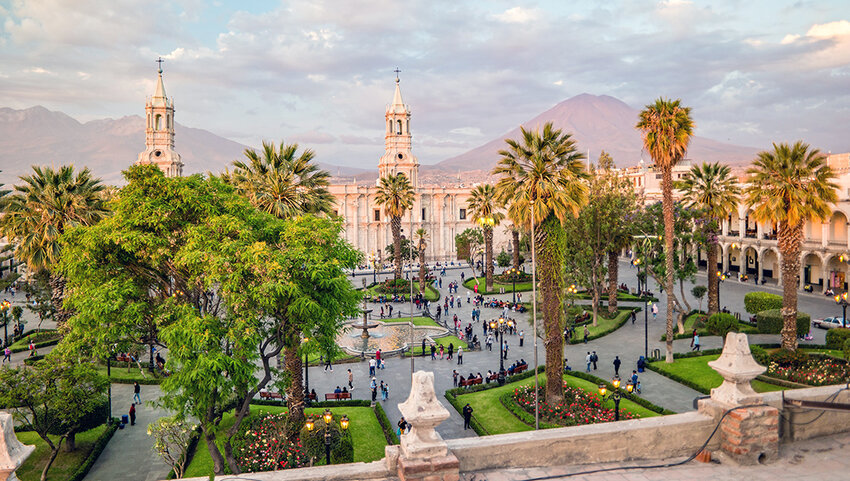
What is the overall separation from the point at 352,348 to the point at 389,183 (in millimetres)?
21726

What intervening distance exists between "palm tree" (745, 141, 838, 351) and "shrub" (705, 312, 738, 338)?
4.32m

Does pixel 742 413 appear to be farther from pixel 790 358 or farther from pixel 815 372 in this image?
pixel 790 358

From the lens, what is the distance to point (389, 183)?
53375mm

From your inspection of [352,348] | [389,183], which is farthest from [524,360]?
[389,183]

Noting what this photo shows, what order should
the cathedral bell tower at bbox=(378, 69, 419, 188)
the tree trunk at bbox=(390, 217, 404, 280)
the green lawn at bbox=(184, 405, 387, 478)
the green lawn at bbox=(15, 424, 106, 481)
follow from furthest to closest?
the cathedral bell tower at bbox=(378, 69, 419, 188) → the tree trunk at bbox=(390, 217, 404, 280) → the green lawn at bbox=(184, 405, 387, 478) → the green lawn at bbox=(15, 424, 106, 481)

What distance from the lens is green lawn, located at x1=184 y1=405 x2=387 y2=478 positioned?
1897cm

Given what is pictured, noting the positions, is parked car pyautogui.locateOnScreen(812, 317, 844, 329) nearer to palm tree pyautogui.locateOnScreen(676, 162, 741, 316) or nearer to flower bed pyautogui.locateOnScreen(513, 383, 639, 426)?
palm tree pyautogui.locateOnScreen(676, 162, 741, 316)

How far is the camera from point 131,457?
20312 mm

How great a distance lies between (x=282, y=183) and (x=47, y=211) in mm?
10398

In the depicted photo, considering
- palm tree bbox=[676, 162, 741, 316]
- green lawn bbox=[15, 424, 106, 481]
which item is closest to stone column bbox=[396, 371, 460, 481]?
green lawn bbox=[15, 424, 106, 481]

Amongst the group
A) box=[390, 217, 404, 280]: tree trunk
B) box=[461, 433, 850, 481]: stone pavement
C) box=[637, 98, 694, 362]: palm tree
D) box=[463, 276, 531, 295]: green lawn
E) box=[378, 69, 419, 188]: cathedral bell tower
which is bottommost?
box=[463, 276, 531, 295]: green lawn

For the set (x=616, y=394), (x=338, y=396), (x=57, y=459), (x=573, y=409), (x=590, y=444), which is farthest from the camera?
(x=338, y=396)

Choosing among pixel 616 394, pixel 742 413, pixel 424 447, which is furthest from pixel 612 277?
pixel 424 447

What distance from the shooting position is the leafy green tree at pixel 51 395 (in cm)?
1791
